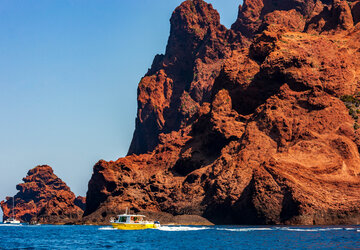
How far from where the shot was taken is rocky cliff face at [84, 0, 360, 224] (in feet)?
334

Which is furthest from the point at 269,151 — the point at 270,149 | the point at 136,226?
the point at 136,226

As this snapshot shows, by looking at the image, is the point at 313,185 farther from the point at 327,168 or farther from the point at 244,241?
the point at 244,241

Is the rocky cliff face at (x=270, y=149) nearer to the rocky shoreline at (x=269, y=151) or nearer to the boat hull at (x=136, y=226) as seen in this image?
the rocky shoreline at (x=269, y=151)

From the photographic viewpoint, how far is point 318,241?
2440 inches

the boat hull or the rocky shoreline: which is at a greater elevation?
the rocky shoreline

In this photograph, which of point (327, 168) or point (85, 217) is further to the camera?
point (85, 217)

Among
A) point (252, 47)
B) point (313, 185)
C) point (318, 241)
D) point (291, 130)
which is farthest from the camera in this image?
point (252, 47)

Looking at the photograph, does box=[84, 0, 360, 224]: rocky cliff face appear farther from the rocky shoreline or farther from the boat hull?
the boat hull

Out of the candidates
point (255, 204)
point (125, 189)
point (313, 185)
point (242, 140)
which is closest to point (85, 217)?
point (125, 189)

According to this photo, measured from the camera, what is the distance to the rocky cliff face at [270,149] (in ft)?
334

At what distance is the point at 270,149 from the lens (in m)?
124

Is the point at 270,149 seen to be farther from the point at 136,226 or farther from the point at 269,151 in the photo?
the point at 136,226

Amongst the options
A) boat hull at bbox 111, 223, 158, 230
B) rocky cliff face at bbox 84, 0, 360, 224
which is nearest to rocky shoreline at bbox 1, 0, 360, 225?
rocky cliff face at bbox 84, 0, 360, 224

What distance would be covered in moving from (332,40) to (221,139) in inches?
1857
